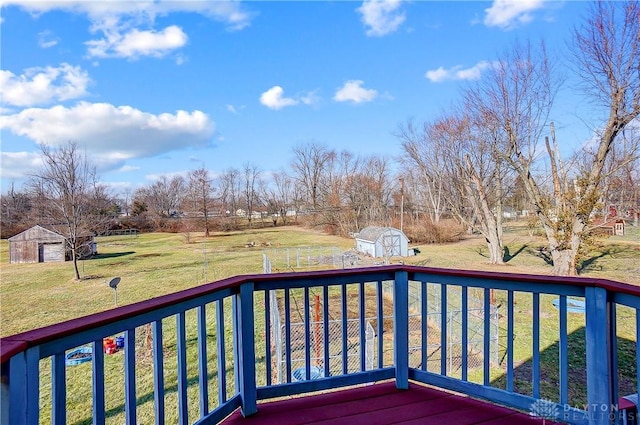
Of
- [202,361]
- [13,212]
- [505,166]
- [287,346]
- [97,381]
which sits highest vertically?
[505,166]

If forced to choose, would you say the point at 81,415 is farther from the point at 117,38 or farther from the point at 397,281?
the point at 117,38

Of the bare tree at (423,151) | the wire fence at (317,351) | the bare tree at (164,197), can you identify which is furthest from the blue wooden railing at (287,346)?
the bare tree at (164,197)

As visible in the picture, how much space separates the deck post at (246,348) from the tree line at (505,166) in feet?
36.7

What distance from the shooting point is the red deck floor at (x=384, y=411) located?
1.93m

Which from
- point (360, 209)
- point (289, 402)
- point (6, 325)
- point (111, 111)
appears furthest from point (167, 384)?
point (360, 209)

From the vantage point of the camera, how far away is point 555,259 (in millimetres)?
11031

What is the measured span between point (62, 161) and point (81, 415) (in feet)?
48.0

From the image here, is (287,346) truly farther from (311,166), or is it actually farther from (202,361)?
(311,166)

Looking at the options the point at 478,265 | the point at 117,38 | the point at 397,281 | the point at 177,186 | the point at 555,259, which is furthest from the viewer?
the point at 177,186

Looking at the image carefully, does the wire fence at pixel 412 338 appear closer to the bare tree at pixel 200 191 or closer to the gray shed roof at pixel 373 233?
the gray shed roof at pixel 373 233

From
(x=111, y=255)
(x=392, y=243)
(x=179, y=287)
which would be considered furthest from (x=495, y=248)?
(x=111, y=255)

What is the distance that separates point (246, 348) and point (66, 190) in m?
18.5

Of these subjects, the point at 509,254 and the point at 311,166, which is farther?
the point at 311,166

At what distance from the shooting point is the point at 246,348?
2004 mm
